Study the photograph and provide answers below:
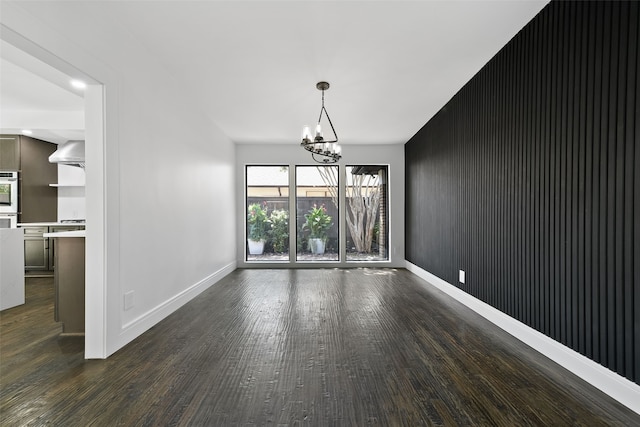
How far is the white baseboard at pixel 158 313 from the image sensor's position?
8.64 ft

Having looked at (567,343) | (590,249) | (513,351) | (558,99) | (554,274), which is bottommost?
(513,351)

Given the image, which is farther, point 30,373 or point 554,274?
point 554,274

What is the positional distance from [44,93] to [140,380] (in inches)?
168

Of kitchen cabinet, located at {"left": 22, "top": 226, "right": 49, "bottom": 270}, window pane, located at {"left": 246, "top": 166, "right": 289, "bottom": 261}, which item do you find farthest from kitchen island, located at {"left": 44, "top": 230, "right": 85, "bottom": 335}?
window pane, located at {"left": 246, "top": 166, "right": 289, "bottom": 261}

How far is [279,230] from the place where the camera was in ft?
22.4

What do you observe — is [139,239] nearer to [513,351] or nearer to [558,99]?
[513,351]

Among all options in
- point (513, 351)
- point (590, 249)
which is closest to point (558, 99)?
point (590, 249)

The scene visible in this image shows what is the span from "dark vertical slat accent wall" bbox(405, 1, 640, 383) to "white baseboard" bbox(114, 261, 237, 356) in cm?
346

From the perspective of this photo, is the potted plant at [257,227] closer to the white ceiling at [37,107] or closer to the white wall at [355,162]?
the white wall at [355,162]

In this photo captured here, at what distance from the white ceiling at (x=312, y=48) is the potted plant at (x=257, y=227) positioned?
2602mm

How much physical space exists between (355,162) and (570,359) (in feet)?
17.1

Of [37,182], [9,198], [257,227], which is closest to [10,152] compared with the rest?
[37,182]

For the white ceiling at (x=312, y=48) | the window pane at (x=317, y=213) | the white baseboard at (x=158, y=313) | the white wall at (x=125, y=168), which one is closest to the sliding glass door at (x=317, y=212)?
the window pane at (x=317, y=213)

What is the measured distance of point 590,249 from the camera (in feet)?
6.48
